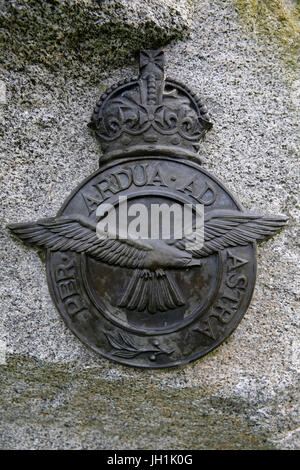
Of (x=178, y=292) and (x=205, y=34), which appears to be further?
(x=205, y=34)

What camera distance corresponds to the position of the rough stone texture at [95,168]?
4.06 feet

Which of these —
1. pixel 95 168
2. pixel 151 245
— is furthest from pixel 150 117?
pixel 151 245

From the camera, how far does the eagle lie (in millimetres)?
1192

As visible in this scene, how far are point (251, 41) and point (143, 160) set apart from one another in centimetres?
48

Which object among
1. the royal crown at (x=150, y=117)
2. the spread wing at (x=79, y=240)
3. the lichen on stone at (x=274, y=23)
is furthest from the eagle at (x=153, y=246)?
the lichen on stone at (x=274, y=23)

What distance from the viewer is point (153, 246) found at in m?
1.19

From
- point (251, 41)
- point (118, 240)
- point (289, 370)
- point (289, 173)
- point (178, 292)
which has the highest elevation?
point (251, 41)

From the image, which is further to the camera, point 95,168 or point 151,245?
point 95,168

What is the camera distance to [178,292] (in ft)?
3.94

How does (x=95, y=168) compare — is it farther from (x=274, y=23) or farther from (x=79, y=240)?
(x=274, y=23)

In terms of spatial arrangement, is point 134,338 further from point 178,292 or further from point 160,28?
point 160,28

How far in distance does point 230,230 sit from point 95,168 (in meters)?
0.42

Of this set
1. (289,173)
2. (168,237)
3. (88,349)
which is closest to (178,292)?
(168,237)
